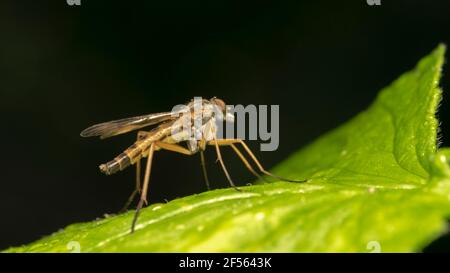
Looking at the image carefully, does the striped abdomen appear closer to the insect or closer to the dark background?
the insect

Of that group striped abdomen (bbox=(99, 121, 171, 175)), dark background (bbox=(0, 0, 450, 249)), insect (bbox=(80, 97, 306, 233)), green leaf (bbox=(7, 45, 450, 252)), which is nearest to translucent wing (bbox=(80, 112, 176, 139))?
insect (bbox=(80, 97, 306, 233))

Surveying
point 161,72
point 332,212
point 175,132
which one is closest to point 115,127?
point 175,132

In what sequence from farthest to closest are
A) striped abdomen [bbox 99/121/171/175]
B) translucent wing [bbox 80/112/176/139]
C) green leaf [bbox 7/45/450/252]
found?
translucent wing [bbox 80/112/176/139], striped abdomen [bbox 99/121/171/175], green leaf [bbox 7/45/450/252]

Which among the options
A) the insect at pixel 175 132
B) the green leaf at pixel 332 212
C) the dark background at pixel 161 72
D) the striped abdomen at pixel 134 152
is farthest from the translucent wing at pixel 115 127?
the dark background at pixel 161 72

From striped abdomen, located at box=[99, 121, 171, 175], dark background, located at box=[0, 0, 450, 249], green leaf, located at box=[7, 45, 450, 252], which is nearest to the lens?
green leaf, located at box=[7, 45, 450, 252]

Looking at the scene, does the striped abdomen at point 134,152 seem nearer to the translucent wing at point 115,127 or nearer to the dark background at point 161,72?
the translucent wing at point 115,127
